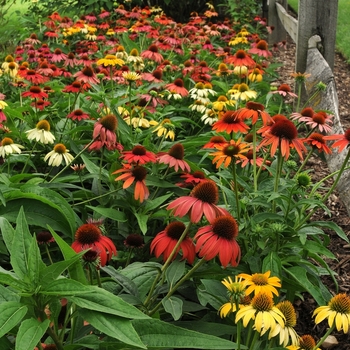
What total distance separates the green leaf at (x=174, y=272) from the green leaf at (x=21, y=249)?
0.40 metres

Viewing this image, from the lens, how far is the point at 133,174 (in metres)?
1.92

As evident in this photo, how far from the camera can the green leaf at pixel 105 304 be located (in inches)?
46.3

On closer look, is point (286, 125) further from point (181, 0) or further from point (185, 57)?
point (181, 0)

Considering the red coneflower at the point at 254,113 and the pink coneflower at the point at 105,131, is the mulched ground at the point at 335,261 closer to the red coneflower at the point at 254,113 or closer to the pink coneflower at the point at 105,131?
the red coneflower at the point at 254,113

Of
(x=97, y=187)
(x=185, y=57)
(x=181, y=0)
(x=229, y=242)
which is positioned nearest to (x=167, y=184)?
(x=97, y=187)

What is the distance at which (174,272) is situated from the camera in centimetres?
153

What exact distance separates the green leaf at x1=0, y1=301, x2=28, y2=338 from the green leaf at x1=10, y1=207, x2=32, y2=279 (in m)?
0.09

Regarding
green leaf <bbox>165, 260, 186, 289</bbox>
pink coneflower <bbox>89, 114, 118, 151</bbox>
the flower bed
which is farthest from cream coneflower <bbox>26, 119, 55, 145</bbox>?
green leaf <bbox>165, 260, 186, 289</bbox>

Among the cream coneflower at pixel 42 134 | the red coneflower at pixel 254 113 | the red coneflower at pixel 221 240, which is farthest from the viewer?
the cream coneflower at pixel 42 134

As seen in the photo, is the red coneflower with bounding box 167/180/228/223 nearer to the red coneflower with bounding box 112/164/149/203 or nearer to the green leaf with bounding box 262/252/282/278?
the green leaf with bounding box 262/252/282/278

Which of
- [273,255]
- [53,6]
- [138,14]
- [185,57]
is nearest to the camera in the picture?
[273,255]

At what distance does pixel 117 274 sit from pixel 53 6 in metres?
→ 6.75

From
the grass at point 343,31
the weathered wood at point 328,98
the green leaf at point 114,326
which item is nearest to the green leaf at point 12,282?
the green leaf at point 114,326

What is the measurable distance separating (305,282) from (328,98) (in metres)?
1.56
